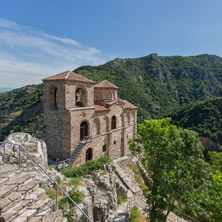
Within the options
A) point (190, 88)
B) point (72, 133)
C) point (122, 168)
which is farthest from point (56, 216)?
point (190, 88)

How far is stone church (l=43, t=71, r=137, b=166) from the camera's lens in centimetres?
1555

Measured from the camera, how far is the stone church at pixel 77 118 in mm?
15549

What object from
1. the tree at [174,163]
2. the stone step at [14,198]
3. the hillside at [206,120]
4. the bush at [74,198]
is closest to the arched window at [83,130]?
the bush at [74,198]

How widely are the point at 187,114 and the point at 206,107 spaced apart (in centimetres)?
595

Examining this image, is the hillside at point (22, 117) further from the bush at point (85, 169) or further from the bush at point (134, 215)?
the bush at point (134, 215)

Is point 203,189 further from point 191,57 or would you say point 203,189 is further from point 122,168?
point 191,57

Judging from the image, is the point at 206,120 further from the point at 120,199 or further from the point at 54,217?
the point at 54,217

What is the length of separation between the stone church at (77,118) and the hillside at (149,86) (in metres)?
32.3

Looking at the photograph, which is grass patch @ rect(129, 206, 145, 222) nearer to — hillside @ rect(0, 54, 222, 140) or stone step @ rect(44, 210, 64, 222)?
stone step @ rect(44, 210, 64, 222)

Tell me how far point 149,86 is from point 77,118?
223ft

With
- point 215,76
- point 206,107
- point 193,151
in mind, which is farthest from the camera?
point 215,76

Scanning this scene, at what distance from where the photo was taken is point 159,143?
33.7ft

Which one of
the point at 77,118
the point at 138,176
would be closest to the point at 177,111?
the point at 138,176

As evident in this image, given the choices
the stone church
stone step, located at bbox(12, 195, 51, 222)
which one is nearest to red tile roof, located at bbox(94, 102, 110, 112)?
the stone church
